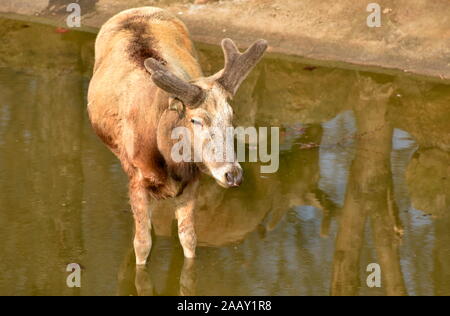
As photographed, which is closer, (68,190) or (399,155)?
(68,190)

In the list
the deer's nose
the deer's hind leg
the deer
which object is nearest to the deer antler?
the deer

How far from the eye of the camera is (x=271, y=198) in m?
13.6

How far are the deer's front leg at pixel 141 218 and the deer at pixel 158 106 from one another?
0.04 ft

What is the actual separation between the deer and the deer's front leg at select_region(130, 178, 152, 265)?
0.01 meters

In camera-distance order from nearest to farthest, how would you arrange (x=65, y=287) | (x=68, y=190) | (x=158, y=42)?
1. (x=65, y=287)
2. (x=158, y=42)
3. (x=68, y=190)

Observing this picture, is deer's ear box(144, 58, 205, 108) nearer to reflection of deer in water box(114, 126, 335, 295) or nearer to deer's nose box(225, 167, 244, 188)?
deer's nose box(225, 167, 244, 188)

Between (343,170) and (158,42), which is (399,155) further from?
(158,42)

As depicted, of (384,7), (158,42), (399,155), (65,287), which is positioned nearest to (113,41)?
(158,42)

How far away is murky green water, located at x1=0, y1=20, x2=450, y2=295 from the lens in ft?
38.2

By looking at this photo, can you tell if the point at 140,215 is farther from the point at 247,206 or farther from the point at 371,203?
the point at 371,203

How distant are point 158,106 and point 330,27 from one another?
351 inches

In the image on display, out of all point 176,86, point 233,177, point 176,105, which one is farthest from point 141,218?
point 176,86

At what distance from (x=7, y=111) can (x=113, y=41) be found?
153 inches

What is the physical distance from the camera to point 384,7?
19.1 metres
